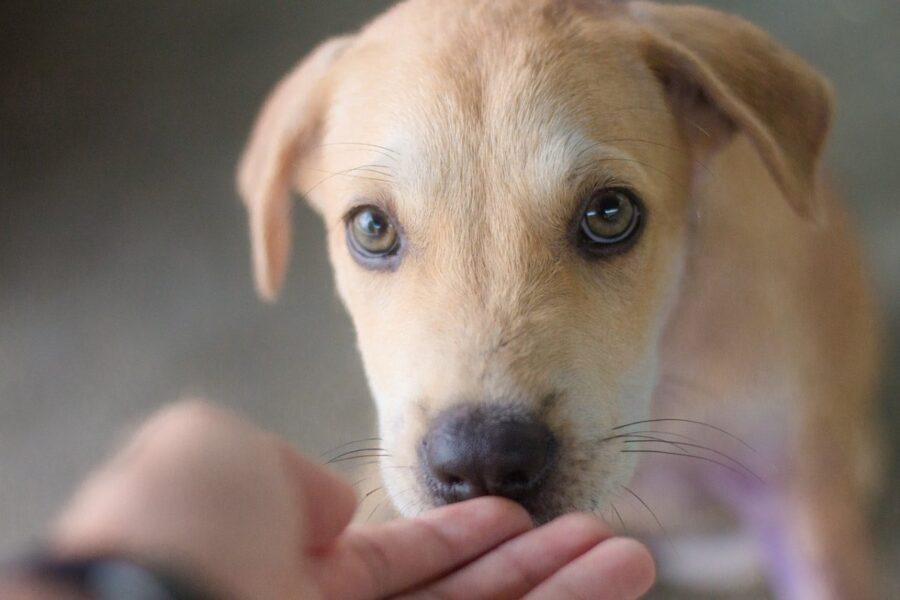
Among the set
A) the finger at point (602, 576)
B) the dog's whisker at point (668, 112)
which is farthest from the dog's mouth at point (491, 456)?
the dog's whisker at point (668, 112)

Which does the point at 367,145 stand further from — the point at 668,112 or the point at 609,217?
the point at 668,112

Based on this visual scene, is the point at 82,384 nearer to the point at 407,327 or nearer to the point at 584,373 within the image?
the point at 407,327

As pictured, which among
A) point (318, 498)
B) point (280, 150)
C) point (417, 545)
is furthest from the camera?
point (280, 150)

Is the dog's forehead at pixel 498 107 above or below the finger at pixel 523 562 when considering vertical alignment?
above

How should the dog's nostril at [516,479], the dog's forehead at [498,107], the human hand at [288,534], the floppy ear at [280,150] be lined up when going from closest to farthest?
1. the human hand at [288,534]
2. the dog's nostril at [516,479]
3. the dog's forehead at [498,107]
4. the floppy ear at [280,150]

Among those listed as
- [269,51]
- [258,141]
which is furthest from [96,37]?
[258,141]

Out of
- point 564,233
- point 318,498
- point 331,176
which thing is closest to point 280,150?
point 331,176

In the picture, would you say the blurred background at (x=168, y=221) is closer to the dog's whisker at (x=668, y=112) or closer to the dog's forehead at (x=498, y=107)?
the dog's forehead at (x=498, y=107)
